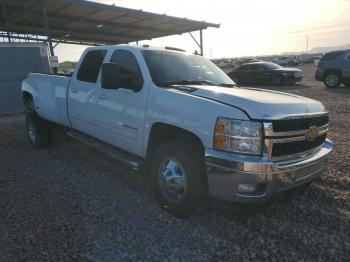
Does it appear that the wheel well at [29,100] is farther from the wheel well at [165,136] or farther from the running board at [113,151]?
the wheel well at [165,136]

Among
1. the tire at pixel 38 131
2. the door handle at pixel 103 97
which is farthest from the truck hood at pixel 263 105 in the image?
the tire at pixel 38 131

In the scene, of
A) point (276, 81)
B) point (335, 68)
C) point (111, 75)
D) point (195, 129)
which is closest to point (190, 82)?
point (111, 75)

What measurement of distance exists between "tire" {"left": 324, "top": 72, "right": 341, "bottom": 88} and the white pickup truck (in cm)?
1335

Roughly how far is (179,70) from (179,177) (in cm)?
157

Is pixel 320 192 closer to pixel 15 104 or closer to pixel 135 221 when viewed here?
pixel 135 221

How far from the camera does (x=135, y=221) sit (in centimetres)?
360

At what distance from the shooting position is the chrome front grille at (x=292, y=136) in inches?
117

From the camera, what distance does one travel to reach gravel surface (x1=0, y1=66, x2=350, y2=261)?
3.00 meters

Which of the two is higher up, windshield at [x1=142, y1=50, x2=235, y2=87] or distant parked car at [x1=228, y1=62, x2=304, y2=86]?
windshield at [x1=142, y1=50, x2=235, y2=87]

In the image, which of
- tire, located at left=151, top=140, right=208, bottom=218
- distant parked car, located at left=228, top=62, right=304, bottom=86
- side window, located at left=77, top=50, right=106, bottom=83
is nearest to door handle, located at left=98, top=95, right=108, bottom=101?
side window, located at left=77, top=50, right=106, bottom=83

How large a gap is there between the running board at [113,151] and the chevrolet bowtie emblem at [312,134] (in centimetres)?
196

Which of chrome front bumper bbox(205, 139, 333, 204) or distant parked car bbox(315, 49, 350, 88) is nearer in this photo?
chrome front bumper bbox(205, 139, 333, 204)

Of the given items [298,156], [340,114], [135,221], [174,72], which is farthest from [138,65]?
[340,114]

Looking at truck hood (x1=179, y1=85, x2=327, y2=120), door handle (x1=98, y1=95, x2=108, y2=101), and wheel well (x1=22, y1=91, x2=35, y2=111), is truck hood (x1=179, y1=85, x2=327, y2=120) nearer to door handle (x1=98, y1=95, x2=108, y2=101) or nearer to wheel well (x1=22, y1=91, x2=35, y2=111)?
door handle (x1=98, y1=95, x2=108, y2=101)
